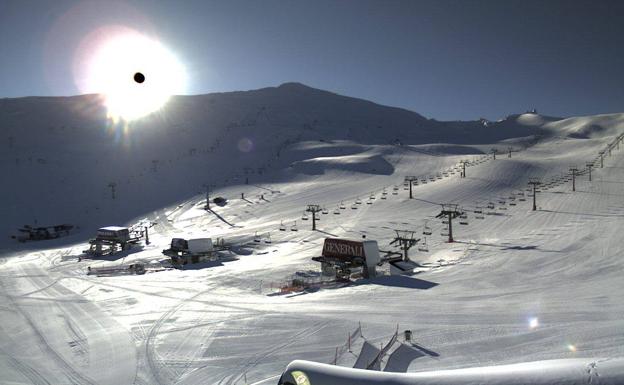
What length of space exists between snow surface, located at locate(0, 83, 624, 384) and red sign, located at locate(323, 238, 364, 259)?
2674mm

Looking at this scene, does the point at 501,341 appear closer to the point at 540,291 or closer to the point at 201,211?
the point at 540,291

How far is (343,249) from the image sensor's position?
89.2ft

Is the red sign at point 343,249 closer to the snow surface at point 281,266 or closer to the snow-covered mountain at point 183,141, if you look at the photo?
the snow surface at point 281,266

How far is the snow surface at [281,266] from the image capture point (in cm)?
1319

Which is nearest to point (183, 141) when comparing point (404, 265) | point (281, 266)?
point (281, 266)

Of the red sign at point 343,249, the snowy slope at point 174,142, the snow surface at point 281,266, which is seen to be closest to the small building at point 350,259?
the red sign at point 343,249

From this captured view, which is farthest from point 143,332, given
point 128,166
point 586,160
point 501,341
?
point 128,166

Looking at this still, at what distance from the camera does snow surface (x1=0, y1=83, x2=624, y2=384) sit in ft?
43.3

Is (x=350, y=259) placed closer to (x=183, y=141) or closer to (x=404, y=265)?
(x=404, y=265)

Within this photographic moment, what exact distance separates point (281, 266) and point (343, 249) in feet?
16.7

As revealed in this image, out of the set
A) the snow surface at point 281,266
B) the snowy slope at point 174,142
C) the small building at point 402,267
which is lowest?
the small building at point 402,267

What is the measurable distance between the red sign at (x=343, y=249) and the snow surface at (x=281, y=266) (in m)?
2.67

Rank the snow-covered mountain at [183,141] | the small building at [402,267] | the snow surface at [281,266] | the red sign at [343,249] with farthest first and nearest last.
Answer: the snow-covered mountain at [183,141] → the red sign at [343,249] → the small building at [402,267] → the snow surface at [281,266]

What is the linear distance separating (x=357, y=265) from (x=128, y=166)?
237 feet
